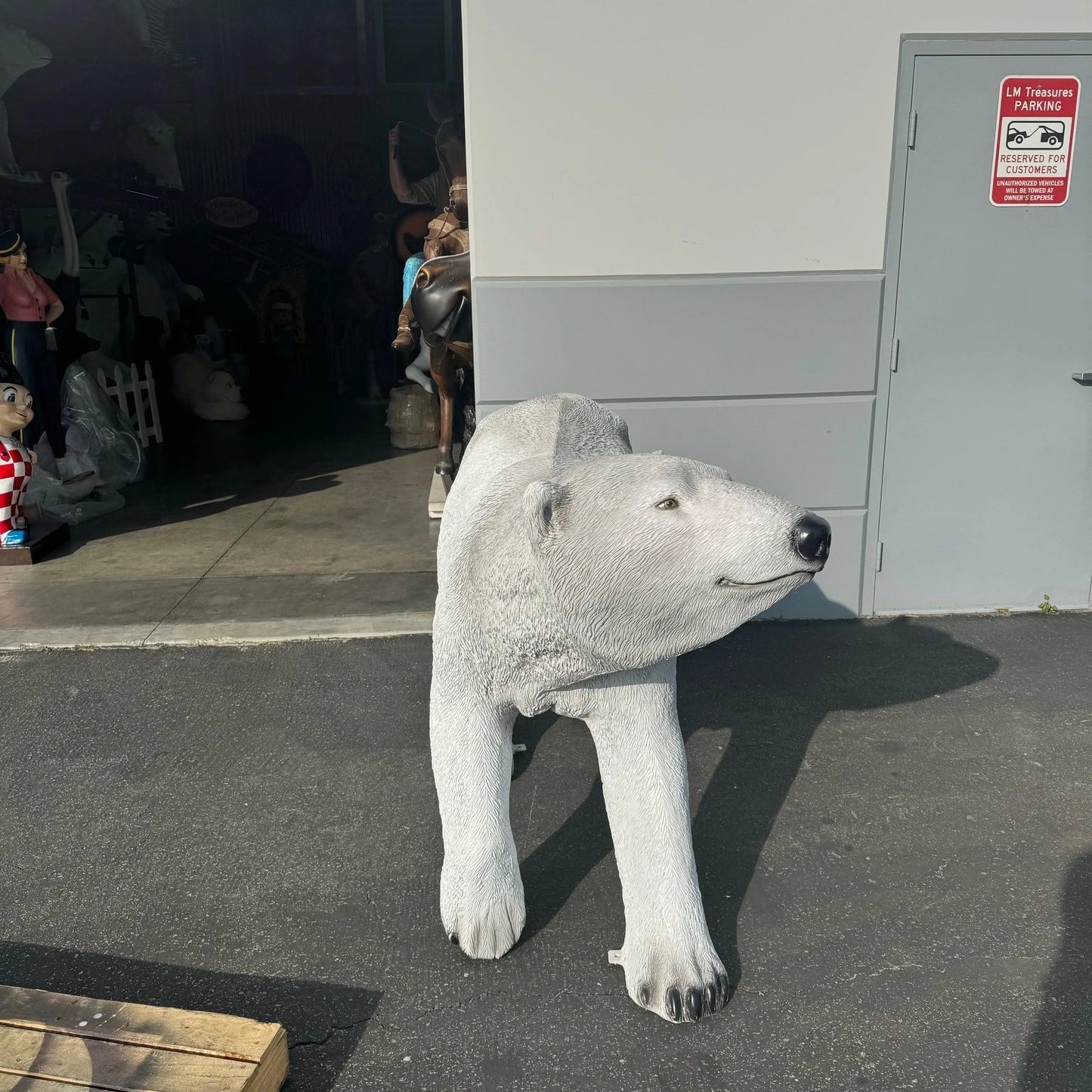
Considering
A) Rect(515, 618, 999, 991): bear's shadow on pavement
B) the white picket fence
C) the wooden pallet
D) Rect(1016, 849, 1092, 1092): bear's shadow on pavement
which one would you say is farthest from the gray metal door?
the white picket fence

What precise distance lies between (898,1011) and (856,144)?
323 cm

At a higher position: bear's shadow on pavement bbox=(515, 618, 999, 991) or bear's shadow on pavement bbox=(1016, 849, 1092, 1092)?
bear's shadow on pavement bbox=(1016, 849, 1092, 1092)

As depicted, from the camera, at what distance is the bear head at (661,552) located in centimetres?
163

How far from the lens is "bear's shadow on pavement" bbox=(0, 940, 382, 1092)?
1.97m

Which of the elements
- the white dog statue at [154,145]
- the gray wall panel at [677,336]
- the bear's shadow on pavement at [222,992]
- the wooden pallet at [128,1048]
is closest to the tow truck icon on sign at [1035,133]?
the gray wall panel at [677,336]

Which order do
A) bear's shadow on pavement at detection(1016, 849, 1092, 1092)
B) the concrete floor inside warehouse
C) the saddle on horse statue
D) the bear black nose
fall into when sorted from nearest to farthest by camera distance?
the bear black nose
bear's shadow on pavement at detection(1016, 849, 1092, 1092)
the concrete floor inside warehouse
the saddle on horse statue

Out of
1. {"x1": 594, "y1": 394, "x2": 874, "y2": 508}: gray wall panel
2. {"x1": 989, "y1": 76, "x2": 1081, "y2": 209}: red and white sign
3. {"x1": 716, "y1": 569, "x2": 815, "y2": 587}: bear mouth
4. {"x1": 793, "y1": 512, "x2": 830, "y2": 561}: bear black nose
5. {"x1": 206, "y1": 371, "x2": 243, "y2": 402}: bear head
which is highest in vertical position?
{"x1": 989, "y1": 76, "x2": 1081, "y2": 209}: red and white sign

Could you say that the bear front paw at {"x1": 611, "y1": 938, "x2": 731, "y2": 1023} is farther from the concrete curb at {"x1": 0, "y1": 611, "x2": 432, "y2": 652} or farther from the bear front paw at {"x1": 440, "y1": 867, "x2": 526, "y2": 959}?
the concrete curb at {"x1": 0, "y1": 611, "x2": 432, "y2": 652}

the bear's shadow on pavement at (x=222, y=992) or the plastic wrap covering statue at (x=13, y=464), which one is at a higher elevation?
the plastic wrap covering statue at (x=13, y=464)

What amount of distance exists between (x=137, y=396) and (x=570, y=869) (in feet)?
21.8

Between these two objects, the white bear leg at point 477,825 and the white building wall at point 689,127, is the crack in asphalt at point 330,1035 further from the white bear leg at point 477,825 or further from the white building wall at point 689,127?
the white building wall at point 689,127

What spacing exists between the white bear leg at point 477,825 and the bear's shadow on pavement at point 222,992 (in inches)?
10.2

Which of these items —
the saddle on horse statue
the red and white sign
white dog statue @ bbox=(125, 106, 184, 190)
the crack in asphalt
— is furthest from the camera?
white dog statue @ bbox=(125, 106, 184, 190)

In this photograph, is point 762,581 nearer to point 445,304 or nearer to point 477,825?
point 477,825
